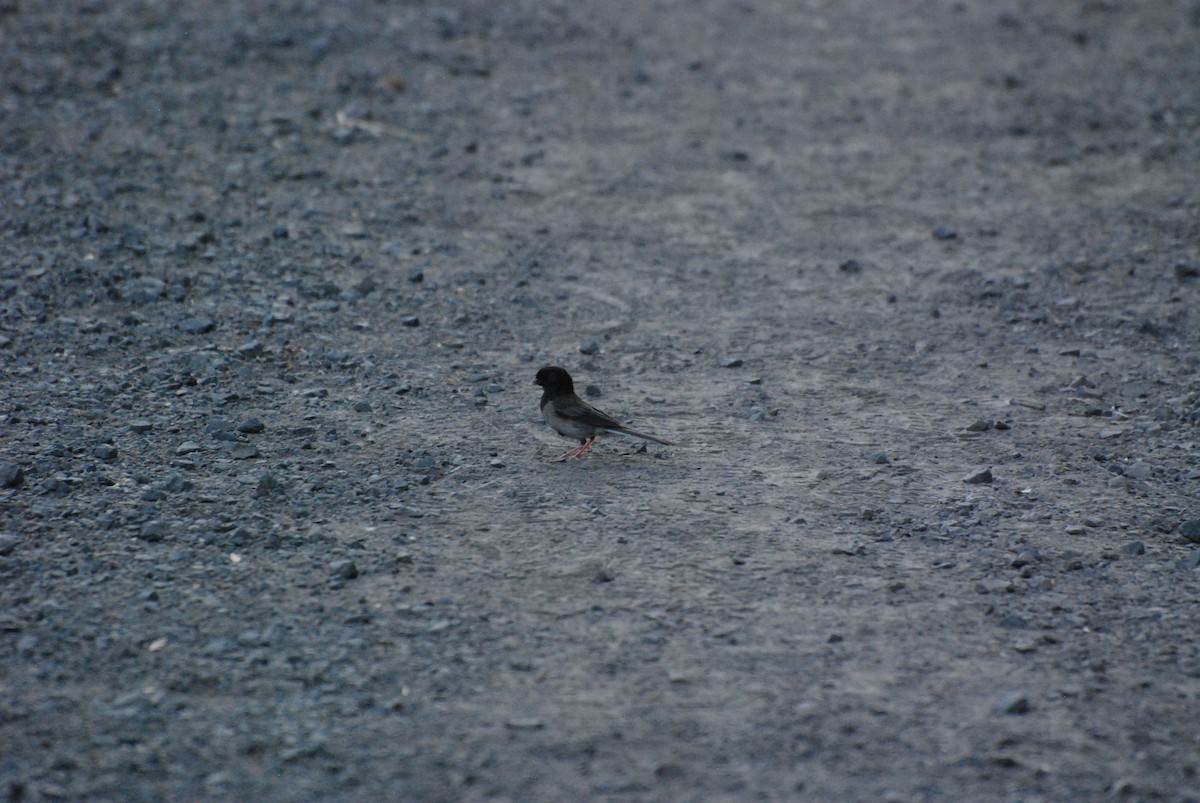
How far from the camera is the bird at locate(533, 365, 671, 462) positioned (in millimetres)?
6234

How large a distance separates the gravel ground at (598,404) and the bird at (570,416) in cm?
19

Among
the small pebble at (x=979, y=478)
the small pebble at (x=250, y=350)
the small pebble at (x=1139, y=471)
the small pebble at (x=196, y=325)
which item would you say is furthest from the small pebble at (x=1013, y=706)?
the small pebble at (x=196, y=325)

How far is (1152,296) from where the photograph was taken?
8406 millimetres

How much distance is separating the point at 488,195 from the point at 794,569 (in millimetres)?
5357

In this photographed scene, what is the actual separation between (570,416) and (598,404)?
0.72m

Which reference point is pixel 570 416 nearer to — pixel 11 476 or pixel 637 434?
pixel 637 434

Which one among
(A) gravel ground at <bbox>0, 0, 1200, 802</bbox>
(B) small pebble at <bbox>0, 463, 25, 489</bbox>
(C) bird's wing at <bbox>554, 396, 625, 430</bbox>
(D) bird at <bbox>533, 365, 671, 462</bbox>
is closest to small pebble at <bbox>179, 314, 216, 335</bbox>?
(A) gravel ground at <bbox>0, 0, 1200, 802</bbox>

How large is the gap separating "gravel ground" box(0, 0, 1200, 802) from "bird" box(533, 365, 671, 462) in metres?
0.19

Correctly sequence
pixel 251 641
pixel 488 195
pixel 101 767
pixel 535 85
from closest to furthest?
pixel 101 767, pixel 251 641, pixel 488 195, pixel 535 85

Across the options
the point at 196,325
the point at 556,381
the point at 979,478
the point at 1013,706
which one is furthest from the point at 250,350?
the point at 1013,706

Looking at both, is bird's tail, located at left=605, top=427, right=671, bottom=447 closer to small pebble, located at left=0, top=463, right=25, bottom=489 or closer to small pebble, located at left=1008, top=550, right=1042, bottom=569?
small pebble, located at left=1008, top=550, right=1042, bottom=569

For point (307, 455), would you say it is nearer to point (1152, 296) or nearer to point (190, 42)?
point (1152, 296)

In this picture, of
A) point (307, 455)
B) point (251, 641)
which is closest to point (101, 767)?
point (251, 641)

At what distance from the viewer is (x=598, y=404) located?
6.96 metres
